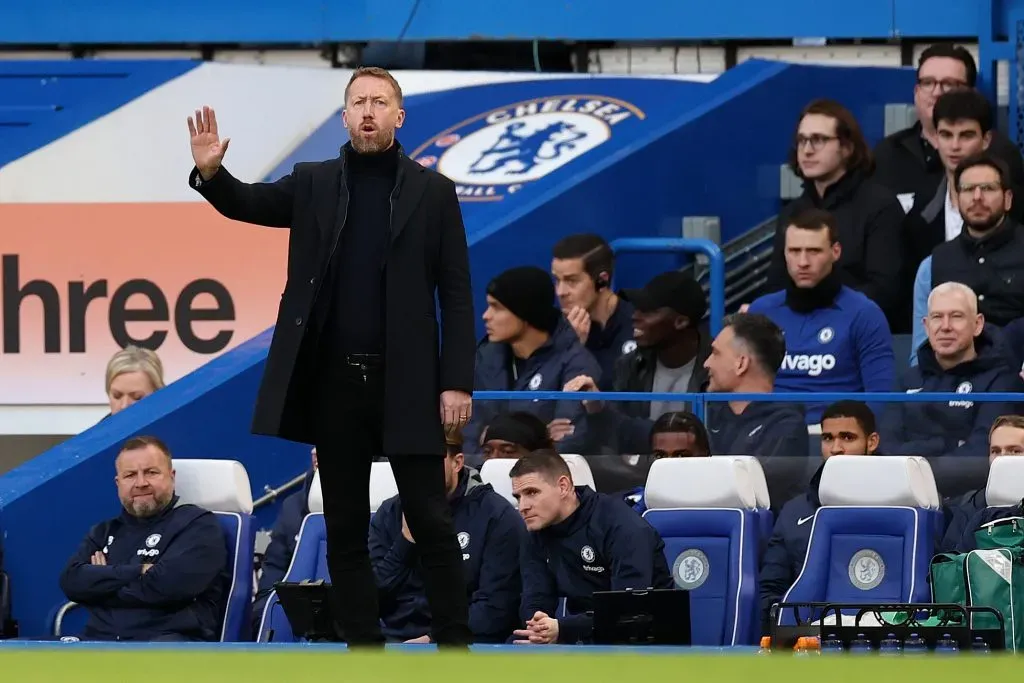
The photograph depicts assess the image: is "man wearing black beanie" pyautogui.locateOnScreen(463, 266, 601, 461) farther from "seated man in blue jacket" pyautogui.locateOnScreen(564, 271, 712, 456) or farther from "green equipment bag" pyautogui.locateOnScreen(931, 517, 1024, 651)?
"green equipment bag" pyautogui.locateOnScreen(931, 517, 1024, 651)

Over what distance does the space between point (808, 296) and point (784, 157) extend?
2.98m

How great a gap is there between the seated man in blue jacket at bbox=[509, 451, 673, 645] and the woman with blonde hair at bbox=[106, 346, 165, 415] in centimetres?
271

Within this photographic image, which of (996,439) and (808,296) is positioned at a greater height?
(808,296)

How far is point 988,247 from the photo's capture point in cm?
941

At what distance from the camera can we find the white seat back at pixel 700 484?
805cm

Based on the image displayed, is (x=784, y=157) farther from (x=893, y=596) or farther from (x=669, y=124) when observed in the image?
(x=893, y=596)

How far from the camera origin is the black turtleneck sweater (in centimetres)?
619

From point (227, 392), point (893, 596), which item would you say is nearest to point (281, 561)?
point (227, 392)

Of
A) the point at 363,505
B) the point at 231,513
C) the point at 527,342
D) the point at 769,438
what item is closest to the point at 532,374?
the point at 527,342

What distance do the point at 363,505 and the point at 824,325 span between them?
3495 millimetres

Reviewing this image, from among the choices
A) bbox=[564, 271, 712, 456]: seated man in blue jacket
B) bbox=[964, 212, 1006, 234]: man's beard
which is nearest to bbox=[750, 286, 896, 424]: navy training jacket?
bbox=[564, 271, 712, 456]: seated man in blue jacket

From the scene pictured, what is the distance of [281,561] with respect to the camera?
28.8ft

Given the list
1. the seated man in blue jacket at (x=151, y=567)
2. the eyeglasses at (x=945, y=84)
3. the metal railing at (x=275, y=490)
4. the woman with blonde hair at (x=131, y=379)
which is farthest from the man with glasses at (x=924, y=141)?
the seated man in blue jacket at (x=151, y=567)

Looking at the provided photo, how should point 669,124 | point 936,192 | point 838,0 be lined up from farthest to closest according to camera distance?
point 838,0, point 669,124, point 936,192
